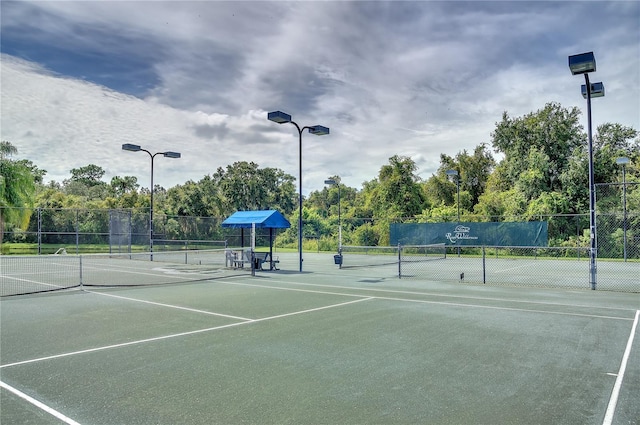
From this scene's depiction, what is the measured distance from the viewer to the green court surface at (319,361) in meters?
4.33

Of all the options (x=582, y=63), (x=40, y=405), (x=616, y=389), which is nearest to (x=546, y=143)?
(x=582, y=63)

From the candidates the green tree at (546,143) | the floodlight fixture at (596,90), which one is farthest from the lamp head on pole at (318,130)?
the green tree at (546,143)

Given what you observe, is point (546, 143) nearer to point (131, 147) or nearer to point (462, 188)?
point (462, 188)

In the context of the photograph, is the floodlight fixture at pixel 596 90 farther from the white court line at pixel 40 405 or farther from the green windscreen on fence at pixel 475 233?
the white court line at pixel 40 405

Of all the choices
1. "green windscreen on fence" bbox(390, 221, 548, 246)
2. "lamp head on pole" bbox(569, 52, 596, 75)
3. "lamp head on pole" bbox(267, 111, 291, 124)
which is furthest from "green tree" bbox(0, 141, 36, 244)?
"lamp head on pole" bbox(569, 52, 596, 75)

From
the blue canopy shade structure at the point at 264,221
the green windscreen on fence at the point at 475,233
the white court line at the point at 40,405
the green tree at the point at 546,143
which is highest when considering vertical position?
the green tree at the point at 546,143

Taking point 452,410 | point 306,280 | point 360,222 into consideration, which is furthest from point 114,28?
point 360,222

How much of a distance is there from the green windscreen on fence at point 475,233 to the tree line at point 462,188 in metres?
1.99

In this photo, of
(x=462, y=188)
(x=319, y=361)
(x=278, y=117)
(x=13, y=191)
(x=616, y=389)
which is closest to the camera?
(x=616, y=389)

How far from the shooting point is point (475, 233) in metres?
30.8

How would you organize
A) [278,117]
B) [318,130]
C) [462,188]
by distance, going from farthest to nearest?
[462,188], [318,130], [278,117]

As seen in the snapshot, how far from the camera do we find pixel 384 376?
5.36 meters

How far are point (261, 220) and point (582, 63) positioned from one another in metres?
13.4

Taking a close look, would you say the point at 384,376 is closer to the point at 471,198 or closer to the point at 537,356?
the point at 537,356
